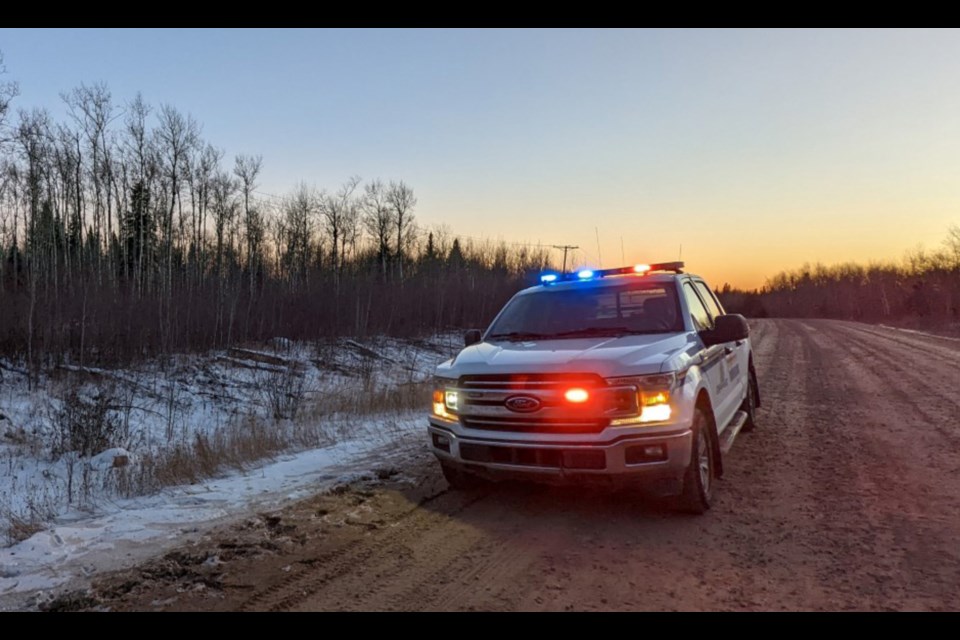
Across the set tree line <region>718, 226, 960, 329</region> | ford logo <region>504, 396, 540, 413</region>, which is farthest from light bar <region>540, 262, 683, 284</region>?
tree line <region>718, 226, 960, 329</region>

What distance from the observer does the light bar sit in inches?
234

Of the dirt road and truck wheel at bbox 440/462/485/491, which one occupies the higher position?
truck wheel at bbox 440/462/485/491

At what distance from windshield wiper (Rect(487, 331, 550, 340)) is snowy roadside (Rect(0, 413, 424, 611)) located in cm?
182

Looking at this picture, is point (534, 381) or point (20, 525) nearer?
point (534, 381)

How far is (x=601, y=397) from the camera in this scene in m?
4.13

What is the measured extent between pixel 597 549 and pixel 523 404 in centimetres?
111

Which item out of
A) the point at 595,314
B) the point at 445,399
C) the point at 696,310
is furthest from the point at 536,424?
the point at 696,310

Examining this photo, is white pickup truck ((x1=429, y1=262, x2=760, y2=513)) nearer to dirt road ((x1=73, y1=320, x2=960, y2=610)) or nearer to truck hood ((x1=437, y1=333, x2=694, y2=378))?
truck hood ((x1=437, y1=333, x2=694, y2=378))

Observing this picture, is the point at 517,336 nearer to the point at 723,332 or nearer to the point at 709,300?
the point at 723,332

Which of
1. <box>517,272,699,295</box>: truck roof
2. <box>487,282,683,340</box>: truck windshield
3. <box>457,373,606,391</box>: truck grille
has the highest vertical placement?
<box>517,272,699,295</box>: truck roof

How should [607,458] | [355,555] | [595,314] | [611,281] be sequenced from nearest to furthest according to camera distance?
[355,555] < [607,458] < [595,314] < [611,281]

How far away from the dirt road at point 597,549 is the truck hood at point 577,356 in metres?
1.18
